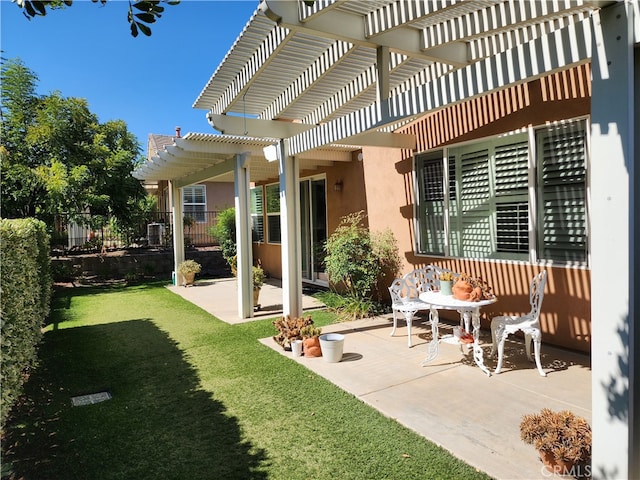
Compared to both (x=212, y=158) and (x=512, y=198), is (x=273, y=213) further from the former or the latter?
(x=512, y=198)

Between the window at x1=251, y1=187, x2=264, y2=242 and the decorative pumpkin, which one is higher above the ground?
the window at x1=251, y1=187, x2=264, y2=242

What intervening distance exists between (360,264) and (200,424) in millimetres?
4566

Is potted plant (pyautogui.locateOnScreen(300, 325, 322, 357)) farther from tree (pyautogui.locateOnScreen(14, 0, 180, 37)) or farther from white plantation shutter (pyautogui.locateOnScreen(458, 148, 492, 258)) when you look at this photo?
tree (pyautogui.locateOnScreen(14, 0, 180, 37))

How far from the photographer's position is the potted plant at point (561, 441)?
2.66m

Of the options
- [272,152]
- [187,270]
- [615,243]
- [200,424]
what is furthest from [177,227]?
[615,243]

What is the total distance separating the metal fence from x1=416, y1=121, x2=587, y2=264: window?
11.3 metres

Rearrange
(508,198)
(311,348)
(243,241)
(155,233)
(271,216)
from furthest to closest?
(155,233), (271,216), (243,241), (508,198), (311,348)

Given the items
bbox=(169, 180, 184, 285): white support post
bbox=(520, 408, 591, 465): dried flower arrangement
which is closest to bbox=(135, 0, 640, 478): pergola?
bbox=(520, 408, 591, 465): dried flower arrangement

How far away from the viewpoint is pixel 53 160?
41.3 feet

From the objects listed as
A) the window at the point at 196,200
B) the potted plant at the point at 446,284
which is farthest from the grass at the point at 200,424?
the window at the point at 196,200

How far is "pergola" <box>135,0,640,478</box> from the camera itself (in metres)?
2.21

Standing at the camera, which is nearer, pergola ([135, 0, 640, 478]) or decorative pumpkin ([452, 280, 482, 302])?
pergola ([135, 0, 640, 478])

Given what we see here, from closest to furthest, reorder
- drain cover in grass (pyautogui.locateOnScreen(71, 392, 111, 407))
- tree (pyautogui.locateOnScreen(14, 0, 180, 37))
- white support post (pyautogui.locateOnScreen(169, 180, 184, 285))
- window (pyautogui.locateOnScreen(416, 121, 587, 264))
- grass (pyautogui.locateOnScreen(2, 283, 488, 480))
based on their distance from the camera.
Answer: tree (pyautogui.locateOnScreen(14, 0, 180, 37))
grass (pyautogui.locateOnScreen(2, 283, 488, 480))
drain cover in grass (pyautogui.locateOnScreen(71, 392, 111, 407))
window (pyautogui.locateOnScreen(416, 121, 587, 264))
white support post (pyautogui.locateOnScreen(169, 180, 184, 285))

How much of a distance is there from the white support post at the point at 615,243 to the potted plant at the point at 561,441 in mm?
346
